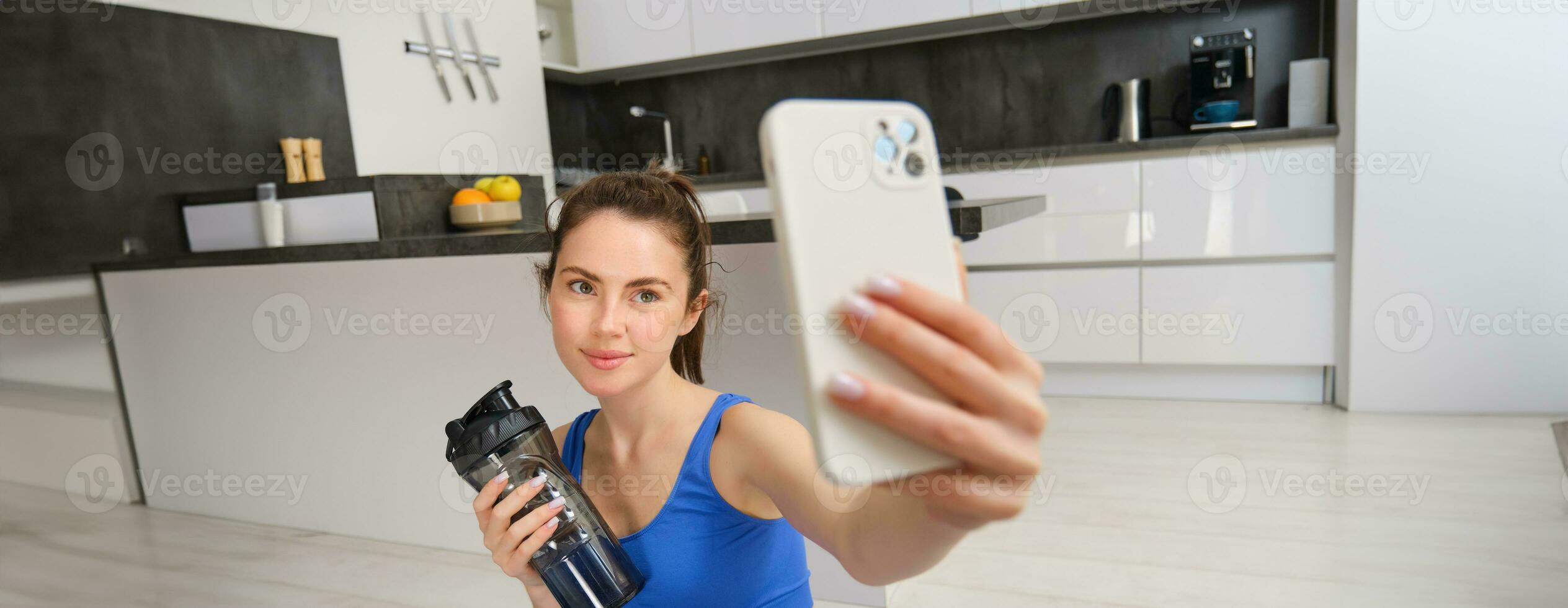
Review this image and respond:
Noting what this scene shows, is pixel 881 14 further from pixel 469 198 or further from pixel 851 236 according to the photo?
pixel 851 236

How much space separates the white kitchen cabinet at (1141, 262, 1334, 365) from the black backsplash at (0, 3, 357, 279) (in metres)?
2.64

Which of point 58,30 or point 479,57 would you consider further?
point 479,57

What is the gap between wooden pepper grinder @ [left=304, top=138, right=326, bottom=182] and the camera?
2.60 metres

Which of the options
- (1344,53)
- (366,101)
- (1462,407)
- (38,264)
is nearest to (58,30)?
(38,264)

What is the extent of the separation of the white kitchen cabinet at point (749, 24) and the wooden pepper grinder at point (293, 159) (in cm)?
155

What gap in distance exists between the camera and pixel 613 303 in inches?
34.4

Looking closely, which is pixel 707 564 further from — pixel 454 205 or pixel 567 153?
pixel 567 153

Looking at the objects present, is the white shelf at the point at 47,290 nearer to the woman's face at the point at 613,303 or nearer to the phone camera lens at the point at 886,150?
the woman's face at the point at 613,303

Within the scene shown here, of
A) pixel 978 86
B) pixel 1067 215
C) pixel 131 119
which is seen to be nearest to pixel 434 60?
pixel 131 119

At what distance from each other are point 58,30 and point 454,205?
3.29 ft

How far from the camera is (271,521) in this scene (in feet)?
7.20

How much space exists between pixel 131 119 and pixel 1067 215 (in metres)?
2.66

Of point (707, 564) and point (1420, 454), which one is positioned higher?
point (707, 564)

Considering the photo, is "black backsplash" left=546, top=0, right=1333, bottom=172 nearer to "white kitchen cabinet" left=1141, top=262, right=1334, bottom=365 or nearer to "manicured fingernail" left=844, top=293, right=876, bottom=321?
"white kitchen cabinet" left=1141, top=262, right=1334, bottom=365
